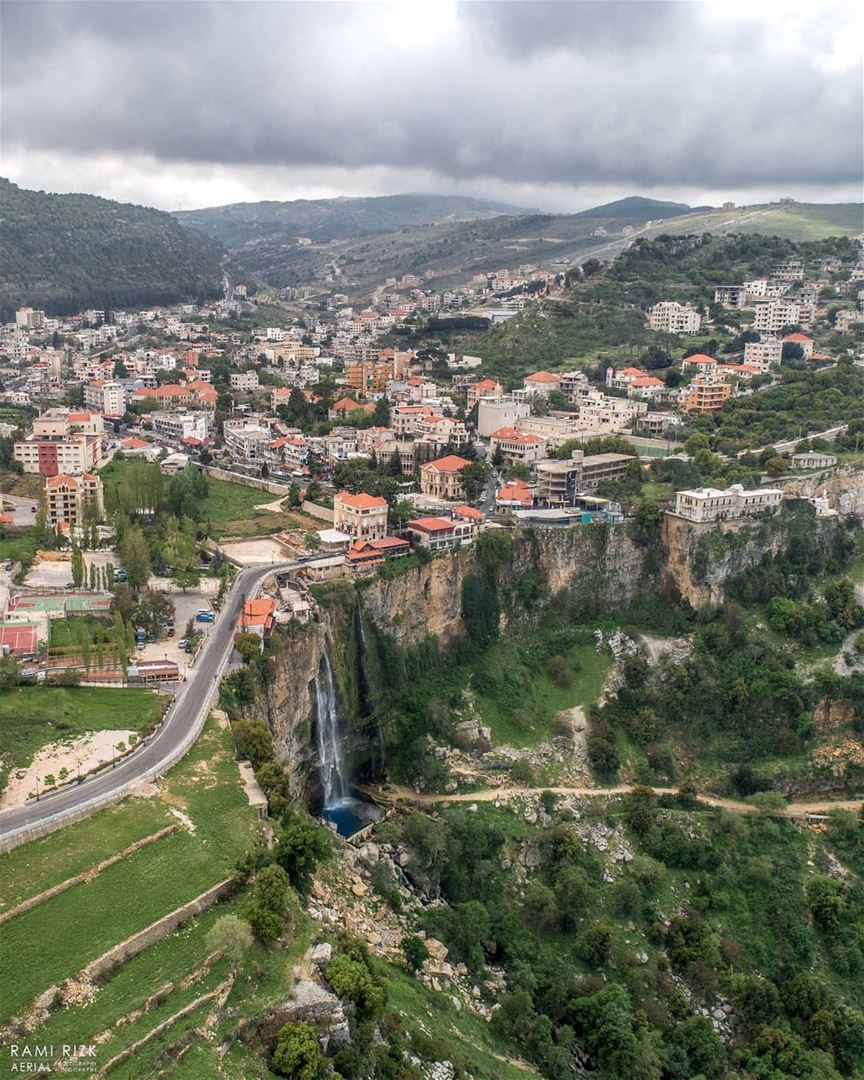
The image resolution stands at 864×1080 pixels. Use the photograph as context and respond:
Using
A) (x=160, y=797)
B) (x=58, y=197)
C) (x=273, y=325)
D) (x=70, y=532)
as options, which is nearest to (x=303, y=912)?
(x=160, y=797)

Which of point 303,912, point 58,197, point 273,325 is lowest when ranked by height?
point 303,912

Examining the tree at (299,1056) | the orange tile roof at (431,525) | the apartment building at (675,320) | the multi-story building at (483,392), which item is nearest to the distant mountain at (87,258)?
the multi-story building at (483,392)

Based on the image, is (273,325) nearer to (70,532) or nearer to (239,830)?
(70,532)

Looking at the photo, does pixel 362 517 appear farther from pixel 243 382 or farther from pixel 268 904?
pixel 243 382

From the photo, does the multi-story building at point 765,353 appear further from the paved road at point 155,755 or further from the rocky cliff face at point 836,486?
the paved road at point 155,755

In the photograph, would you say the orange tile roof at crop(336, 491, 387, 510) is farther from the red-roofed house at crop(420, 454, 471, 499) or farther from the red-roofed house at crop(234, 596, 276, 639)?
the red-roofed house at crop(234, 596, 276, 639)

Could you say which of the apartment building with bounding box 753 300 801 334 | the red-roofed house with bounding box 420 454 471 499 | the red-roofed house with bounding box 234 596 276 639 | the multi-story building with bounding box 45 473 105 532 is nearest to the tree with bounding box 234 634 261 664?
the red-roofed house with bounding box 234 596 276 639
